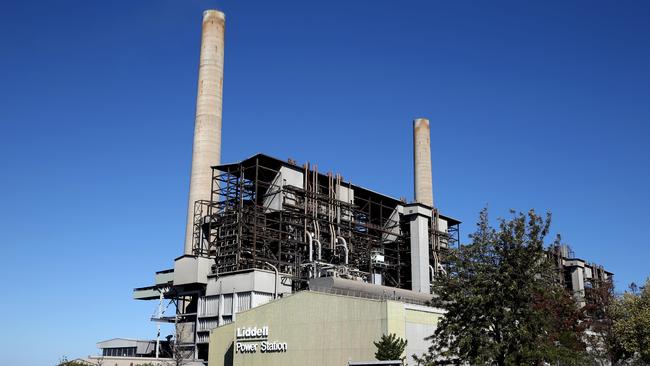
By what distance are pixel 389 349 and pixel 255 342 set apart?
52.2 ft

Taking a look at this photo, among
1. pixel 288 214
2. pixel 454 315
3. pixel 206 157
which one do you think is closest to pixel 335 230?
pixel 288 214

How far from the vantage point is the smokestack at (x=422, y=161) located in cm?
10756

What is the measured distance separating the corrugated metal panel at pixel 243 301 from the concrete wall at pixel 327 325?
31.7 feet

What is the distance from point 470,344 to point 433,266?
2381 inches

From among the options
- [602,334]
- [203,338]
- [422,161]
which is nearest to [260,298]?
[203,338]

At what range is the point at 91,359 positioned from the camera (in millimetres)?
62750

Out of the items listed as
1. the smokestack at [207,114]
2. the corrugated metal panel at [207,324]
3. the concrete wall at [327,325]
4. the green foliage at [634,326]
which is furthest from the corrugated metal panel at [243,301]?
the green foliage at [634,326]

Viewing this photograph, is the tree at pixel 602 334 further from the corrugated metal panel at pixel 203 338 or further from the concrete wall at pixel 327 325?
the corrugated metal panel at pixel 203 338

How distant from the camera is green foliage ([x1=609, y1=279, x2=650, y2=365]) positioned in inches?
2317

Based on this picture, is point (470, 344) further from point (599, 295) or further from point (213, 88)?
point (213, 88)

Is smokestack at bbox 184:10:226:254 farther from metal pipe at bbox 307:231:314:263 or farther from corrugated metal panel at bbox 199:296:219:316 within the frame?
metal pipe at bbox 307:231:314:263

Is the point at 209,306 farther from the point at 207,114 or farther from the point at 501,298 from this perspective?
the point at 501,298

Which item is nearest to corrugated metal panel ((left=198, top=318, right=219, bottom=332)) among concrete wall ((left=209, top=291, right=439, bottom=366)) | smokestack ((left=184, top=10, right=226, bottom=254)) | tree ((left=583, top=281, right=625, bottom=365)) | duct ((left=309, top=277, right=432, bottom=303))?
smokestack ((left=184, top=10, right=226, bottom=254))

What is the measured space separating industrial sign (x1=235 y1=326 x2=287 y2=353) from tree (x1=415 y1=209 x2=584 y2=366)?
63.5 ft
